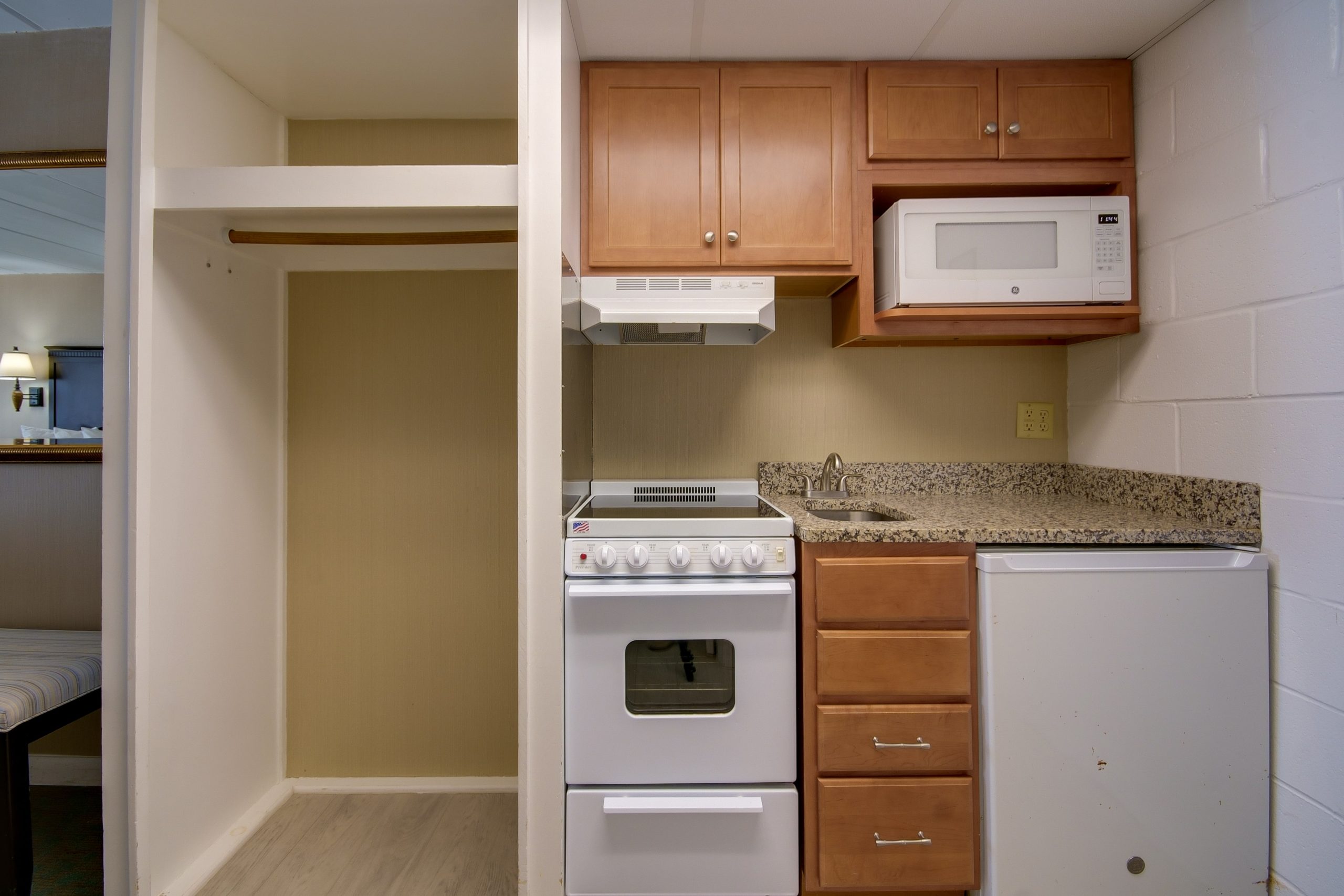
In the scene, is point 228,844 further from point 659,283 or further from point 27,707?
point 659,283

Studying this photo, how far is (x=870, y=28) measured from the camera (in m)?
1.66

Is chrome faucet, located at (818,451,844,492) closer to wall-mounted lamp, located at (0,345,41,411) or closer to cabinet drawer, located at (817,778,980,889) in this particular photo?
cabinet drawer, located at (817,778,980,889)

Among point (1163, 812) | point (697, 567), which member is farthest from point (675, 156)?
point (1163, 812)

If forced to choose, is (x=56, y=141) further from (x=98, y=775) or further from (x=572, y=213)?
(x=98, y=775)

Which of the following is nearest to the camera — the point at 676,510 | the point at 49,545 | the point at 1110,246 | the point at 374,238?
the point at 374,238

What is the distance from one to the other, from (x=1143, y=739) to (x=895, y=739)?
533mm

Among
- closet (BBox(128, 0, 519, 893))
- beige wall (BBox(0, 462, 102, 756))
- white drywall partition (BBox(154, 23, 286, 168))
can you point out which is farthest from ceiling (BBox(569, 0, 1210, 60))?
beige wall (BBox(0, 462, 102, 756))

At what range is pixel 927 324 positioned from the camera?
1.80 metres

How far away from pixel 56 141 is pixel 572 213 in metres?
1.58

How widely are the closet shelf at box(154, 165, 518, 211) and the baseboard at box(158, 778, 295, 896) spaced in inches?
63.2

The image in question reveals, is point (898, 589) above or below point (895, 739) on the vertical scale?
above

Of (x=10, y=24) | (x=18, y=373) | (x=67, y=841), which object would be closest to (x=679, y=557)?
(x=67, y=841)

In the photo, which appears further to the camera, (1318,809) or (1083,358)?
(1083,358)

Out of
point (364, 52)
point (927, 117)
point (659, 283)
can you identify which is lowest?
point (659, 283)
